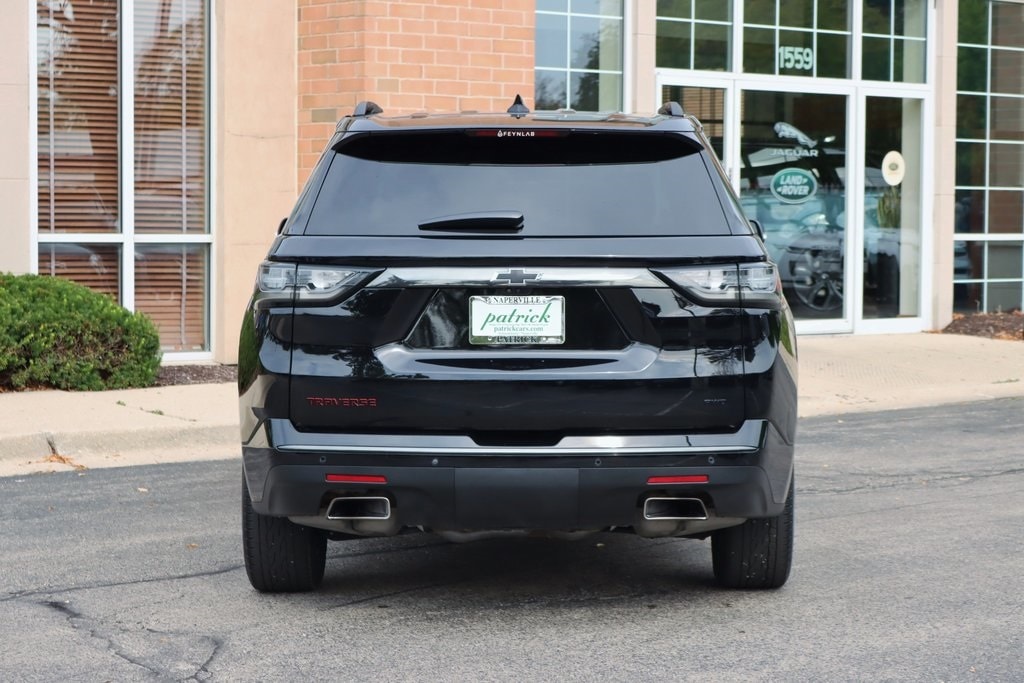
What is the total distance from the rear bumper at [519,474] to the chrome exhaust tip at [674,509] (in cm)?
4

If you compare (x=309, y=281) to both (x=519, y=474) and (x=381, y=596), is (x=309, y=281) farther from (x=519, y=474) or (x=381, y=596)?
(x=381, y=596)

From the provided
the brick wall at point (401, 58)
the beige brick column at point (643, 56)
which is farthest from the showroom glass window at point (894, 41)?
the brick wall at point (401, 58)

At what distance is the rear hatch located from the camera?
4820 millimetres

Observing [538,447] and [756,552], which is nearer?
[538,447]

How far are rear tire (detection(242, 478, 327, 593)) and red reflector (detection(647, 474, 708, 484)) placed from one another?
1341 millimetres

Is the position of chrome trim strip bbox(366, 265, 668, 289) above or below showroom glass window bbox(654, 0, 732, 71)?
below

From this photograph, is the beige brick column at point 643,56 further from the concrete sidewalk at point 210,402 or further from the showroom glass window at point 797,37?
the concrete sidewalk at point 210,402

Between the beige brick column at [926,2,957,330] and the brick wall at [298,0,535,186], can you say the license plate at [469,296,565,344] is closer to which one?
the brick wall at [298,0,535,186]

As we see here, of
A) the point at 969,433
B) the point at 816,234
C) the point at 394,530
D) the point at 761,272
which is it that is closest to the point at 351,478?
the point at 394,530

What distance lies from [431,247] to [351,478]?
2.58 feet

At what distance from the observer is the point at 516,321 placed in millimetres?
4879

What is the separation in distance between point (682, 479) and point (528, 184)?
1114mm

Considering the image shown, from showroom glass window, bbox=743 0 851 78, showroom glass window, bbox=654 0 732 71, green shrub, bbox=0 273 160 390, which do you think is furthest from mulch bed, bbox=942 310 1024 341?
green shrub, bbox=0 273 160 390

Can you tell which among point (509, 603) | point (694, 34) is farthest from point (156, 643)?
point (694, 34)
